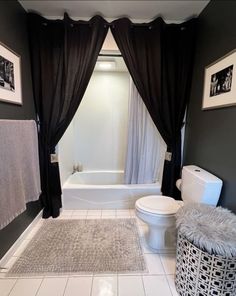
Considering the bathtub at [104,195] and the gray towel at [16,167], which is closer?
the gray towel at [16,167]

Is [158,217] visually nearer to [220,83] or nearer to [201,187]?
[201,187]

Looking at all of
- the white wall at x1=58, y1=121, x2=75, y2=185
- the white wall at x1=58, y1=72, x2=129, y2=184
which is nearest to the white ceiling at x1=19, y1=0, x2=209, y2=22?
the white wall at x1=58, y1=72, x2=129, y2=184

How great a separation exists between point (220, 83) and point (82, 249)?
1.96m

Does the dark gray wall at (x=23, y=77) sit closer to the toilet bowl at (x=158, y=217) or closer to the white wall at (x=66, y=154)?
the white wall at (x=66, y=154)

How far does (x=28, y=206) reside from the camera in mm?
2203

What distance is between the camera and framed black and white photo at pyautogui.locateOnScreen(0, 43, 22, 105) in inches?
66.3

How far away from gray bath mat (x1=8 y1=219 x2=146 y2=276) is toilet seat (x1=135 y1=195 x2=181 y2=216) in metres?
0.44

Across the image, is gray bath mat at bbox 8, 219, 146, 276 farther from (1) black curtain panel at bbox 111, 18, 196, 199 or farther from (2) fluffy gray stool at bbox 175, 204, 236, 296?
(1) black curtain panel at bbox 111, 18, 196, 199

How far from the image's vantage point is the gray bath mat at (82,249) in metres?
1.68

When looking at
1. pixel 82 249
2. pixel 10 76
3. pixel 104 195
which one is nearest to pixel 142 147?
pixel 104 195

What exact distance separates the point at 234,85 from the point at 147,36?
1231 mm

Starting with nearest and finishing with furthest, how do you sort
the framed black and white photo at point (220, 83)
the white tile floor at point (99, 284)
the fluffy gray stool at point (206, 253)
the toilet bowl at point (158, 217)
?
the fluffy gray stool at point (206, 253), the white tile floor at point (99, 284), the framed black and white photo at point (220, 83), the toilet bowl at point (158, 217)

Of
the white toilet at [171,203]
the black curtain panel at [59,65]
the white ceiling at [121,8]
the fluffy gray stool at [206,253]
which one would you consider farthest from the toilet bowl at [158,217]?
the white ceiling at [121,8]

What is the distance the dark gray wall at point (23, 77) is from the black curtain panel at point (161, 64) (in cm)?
97
